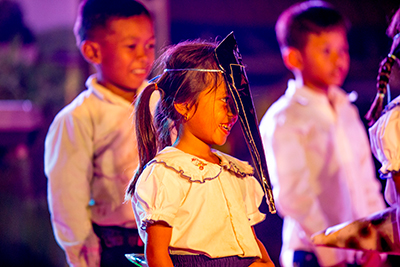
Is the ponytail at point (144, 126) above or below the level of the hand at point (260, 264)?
above

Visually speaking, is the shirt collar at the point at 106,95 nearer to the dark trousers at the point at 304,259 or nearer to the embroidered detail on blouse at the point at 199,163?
the embroidered detail on blouse at the point at 199,163

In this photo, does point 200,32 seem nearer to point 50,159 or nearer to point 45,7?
point 45,7

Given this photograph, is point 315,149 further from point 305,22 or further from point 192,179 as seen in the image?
point 192,179

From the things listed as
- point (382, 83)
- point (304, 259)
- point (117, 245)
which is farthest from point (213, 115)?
point (304, 259)

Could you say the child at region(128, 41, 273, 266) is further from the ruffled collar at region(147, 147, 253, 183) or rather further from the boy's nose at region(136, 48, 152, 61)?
the boy's nose at region(136, 48, 152, 61)

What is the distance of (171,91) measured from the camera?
3.99ft

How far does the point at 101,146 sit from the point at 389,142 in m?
1.03

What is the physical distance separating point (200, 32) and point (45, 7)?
3.21 feet

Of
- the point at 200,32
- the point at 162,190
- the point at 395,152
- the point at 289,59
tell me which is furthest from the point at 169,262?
the point at 200,32

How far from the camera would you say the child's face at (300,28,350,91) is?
206 centimetres

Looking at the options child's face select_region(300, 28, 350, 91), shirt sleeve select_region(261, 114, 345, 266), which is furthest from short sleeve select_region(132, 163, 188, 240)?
child's face select_region(300, 28, 350, 91)

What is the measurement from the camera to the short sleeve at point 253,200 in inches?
48.9

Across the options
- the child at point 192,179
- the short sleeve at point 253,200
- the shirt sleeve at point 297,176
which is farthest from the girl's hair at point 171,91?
the shirt sleeve at point 297,176

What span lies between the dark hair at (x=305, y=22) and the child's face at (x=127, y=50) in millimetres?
753
